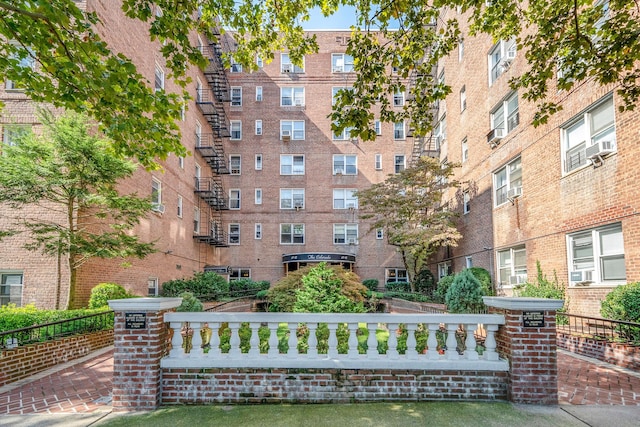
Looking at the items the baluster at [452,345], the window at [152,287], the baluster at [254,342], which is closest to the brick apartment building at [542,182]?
the baluster at [452,345]

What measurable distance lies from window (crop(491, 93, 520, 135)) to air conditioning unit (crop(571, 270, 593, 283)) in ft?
21.7

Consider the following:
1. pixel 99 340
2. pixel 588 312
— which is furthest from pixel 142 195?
pixel 588 312

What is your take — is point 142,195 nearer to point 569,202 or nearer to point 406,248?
point 406,248

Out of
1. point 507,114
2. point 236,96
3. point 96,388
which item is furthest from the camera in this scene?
point 236,96

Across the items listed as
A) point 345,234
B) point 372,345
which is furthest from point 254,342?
point 345,234

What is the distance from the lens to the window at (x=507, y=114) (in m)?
15.1

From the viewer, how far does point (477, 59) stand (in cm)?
1848

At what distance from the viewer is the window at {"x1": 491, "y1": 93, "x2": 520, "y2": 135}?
1505cm

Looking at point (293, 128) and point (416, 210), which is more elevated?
point (293, 128)

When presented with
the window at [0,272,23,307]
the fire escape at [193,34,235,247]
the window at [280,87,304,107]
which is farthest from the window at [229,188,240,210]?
the window at [0,272,23,307]

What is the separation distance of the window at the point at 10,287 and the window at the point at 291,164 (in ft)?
62.6

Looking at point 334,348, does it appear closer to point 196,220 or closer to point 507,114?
point 507,114

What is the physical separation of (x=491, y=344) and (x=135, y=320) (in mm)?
4917

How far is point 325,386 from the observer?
16.5ft
